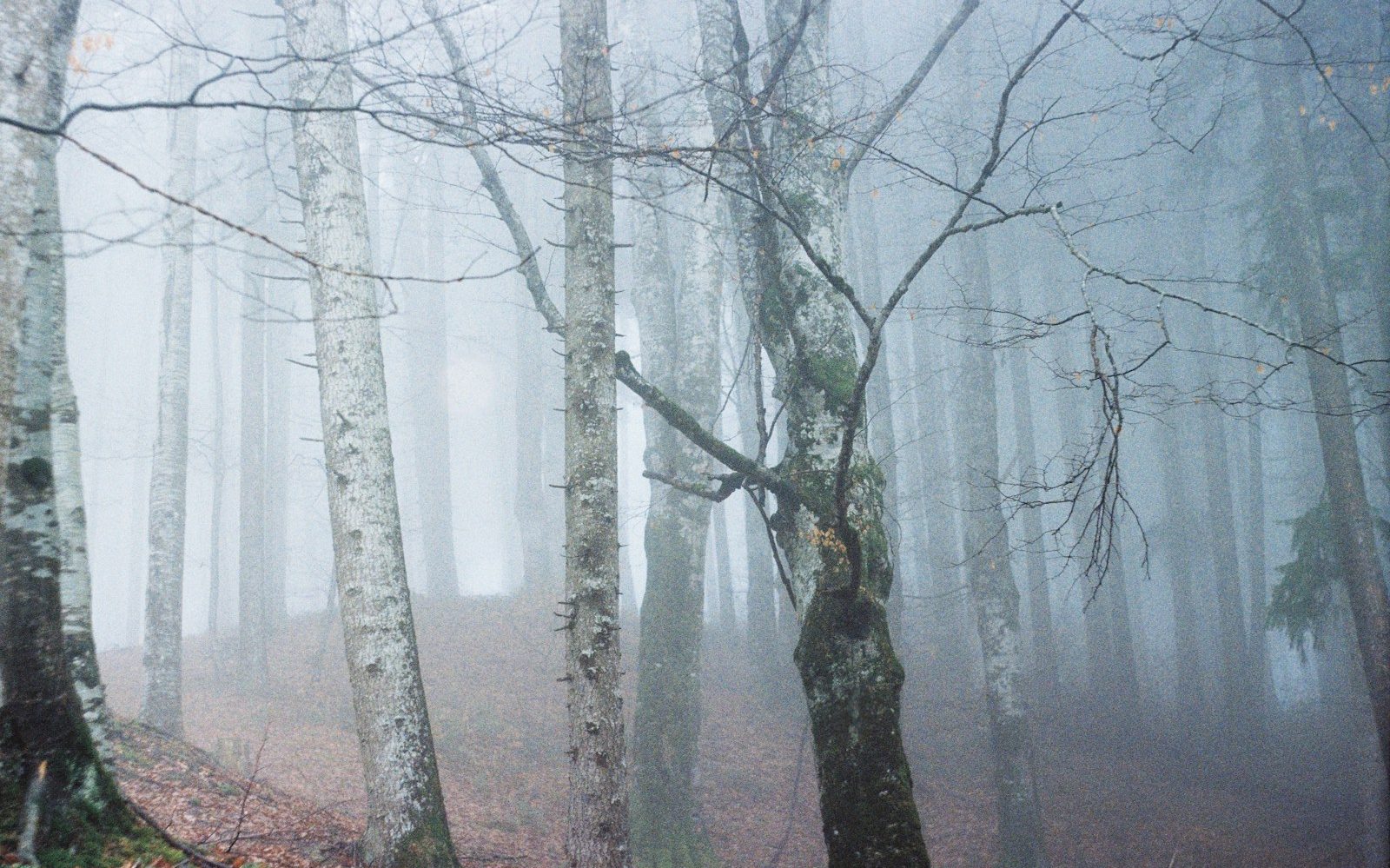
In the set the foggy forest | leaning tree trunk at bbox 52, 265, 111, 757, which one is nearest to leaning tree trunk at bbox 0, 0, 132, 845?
the foggy forest

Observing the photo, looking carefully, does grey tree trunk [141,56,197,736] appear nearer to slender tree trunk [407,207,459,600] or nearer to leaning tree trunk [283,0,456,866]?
leaning tree trunk [283,0,456,866]

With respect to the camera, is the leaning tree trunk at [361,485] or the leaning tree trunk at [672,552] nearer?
the leaning tree trunk at [361,485]

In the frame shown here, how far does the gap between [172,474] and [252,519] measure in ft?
13.7

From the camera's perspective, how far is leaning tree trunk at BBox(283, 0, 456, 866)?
536 centimetres

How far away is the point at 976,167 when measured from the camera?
15508 millimetres

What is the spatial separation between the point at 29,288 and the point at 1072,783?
14307 mm

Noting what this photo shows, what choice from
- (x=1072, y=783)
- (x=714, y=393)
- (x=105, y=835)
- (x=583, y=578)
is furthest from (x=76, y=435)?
(x=1072, y=783)

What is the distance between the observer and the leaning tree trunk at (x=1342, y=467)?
9.17m

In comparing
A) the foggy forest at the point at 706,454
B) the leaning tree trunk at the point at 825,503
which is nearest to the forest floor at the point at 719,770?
the foggy forest at the point at 706,454

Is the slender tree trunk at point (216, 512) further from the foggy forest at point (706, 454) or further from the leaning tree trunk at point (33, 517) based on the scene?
the leaning tree trunk at point (33, 517)

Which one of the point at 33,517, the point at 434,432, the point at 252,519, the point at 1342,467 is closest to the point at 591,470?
the point at 33,517

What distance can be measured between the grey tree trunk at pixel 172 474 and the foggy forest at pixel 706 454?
7 cm

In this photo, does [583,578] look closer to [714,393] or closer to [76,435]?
[76,435]

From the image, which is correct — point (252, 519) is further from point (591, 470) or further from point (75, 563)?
point (591, 470)
